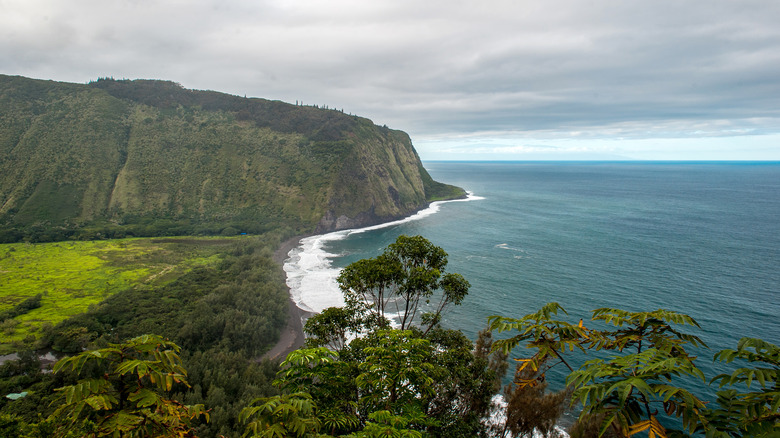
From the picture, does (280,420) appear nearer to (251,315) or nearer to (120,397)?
(120,397)

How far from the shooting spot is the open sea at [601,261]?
51.1m

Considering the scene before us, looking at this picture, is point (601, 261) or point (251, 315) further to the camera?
point (601, 261)

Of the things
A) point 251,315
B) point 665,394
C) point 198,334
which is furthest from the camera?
→ point 251,315

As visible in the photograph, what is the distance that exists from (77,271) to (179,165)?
7720cm

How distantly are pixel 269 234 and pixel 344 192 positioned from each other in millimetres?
34855

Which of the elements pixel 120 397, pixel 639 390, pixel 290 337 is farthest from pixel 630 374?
pixel 290 337

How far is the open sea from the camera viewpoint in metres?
51.1

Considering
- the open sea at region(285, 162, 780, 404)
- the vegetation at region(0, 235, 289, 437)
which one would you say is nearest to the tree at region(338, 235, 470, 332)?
the vegetation at region(0, 235, 289, 437)

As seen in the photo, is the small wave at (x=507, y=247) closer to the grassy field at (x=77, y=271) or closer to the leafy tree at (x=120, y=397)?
the grassy field at (x=77, y=271)

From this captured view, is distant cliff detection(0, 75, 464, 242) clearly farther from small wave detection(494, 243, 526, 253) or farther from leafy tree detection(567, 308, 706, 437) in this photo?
leafy tree detection(567, 308, 706, 437)

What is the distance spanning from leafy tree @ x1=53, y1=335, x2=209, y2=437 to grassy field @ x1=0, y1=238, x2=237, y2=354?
170ft

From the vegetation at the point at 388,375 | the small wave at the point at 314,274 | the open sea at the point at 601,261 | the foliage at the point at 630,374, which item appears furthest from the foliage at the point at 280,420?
the small wave at the point at 314,274

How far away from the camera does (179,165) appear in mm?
139125

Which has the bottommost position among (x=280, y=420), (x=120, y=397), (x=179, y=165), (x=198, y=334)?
(x=198, y=334)
